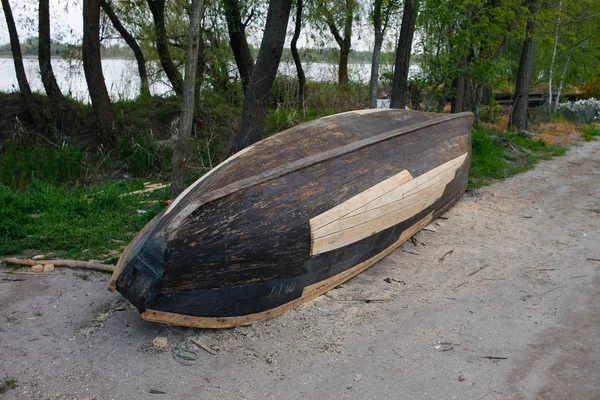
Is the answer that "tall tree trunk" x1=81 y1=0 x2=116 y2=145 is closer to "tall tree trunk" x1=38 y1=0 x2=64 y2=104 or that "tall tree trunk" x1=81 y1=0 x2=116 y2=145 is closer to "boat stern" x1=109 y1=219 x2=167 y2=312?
"tall tree trunk" x1=38 y1=0 x2=64 y2=104

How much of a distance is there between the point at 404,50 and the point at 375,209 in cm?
518

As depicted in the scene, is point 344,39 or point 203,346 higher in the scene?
point 344,39

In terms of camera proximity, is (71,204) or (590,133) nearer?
(71,204)

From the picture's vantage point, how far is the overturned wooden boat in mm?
3822

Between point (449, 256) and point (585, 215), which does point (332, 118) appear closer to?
point (449, 256)

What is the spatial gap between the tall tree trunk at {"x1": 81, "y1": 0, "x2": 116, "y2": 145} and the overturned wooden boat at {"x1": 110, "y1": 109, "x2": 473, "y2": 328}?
18.0ft

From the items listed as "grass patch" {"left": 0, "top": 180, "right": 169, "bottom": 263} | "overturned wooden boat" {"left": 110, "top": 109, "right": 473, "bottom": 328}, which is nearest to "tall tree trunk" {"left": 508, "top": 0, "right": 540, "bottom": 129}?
"overturned wooden boat" {"left": 110, "top": 109, "right": 473, "bottom": 328}

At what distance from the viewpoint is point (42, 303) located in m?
4.49

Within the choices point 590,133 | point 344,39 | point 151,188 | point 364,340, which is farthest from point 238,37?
point 590,133

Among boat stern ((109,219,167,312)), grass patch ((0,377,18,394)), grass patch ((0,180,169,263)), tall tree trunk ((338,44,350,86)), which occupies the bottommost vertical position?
grass patch ((0,377,18,394))

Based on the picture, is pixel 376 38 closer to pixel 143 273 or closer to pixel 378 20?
pixel 378 20

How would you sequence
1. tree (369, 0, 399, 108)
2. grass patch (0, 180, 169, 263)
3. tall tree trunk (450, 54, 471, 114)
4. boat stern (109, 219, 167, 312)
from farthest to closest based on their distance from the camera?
tall tree trunk (450, 54, 471, 114)
tree (369, 0, 399, 108)
grass patch (0, 180, 169, 263)
boat stern (109, 219, 167, 312)

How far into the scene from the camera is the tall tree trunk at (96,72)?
9.30m

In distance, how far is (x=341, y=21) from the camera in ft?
51.0
